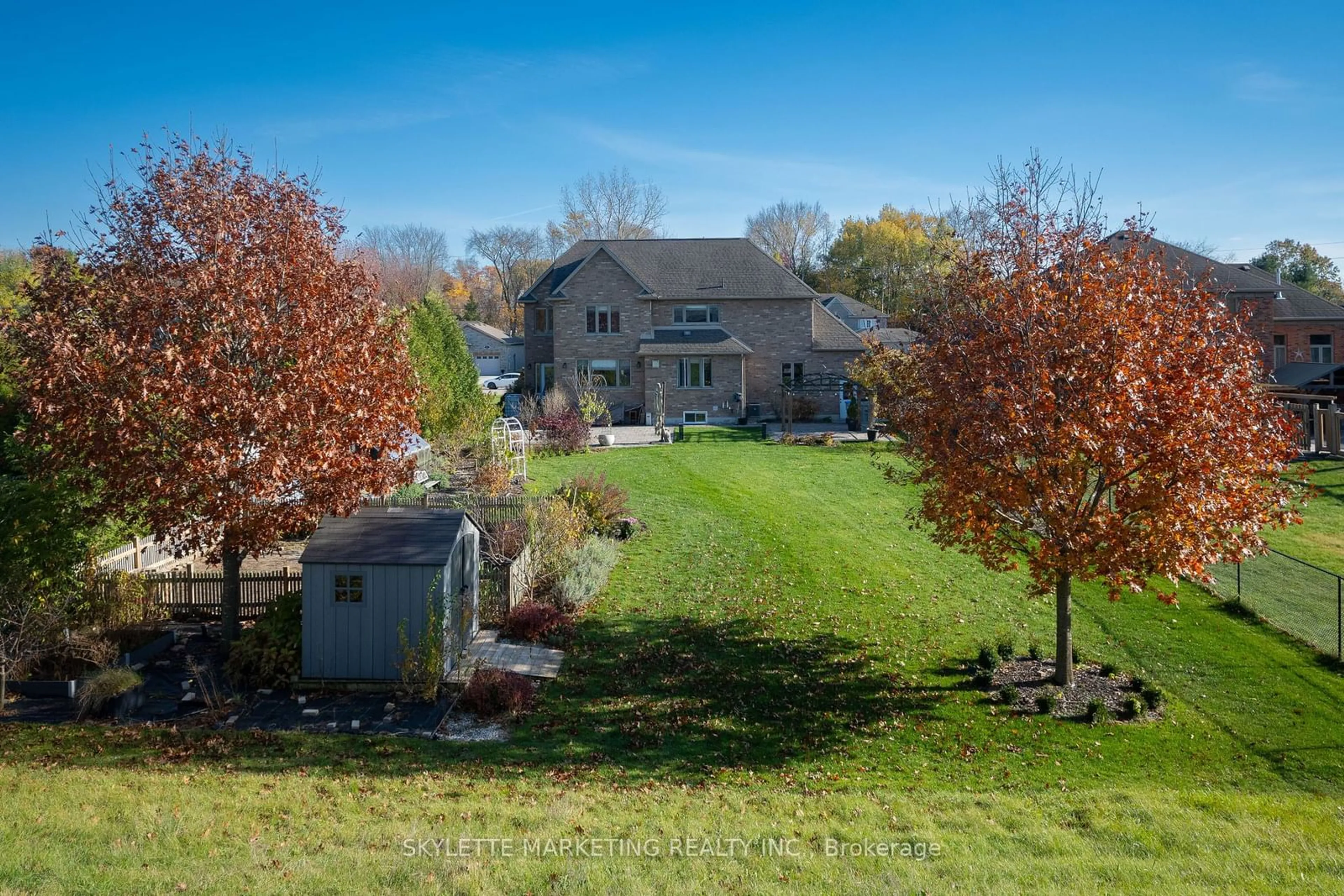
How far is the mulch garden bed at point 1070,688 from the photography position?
11984 millimetres

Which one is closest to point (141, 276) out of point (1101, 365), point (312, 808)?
point (312, 808)

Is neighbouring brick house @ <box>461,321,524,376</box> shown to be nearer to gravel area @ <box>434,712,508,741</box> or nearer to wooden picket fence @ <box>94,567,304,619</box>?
wooden picket fence @ <box>94,567,304,619</box>

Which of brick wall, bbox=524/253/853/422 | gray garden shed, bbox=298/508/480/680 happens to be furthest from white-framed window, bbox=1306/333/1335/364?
gray garden shed, bbox=298/508/480/680

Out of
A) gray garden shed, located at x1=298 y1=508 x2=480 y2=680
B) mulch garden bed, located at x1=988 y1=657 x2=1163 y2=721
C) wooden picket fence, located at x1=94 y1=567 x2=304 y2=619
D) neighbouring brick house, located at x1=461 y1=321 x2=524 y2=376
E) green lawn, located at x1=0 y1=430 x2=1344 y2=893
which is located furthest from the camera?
neighbouring brick house, located at x1=461 y1=321 x2=524 y2=376

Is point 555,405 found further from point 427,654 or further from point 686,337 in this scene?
point 427,654

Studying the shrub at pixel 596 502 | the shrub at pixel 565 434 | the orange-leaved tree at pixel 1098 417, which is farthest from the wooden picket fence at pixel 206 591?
the shrub at pixel 565 434

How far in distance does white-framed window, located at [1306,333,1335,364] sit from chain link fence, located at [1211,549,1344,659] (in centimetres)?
3037

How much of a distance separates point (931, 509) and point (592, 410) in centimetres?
2532

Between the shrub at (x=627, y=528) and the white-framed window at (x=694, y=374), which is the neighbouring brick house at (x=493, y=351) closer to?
the white-framed window at (x=694, y=374)

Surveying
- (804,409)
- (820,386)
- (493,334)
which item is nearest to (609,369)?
(804,409)

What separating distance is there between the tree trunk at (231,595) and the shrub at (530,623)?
13.1ft

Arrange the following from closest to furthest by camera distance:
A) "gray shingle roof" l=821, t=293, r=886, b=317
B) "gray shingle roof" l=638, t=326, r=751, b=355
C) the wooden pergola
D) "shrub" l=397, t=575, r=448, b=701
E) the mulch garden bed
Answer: "shrub" l=397, t=575, r=448, b=701 → the mulch garden bed → the wooden pergola → "gray shingle roof" l=638, t=326, r=751, b=355 → "gray shingle roof" l=821, t=293, r=886, b=317

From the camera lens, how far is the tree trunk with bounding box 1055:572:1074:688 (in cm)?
1256

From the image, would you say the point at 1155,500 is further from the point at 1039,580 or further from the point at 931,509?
the point at 931,509
